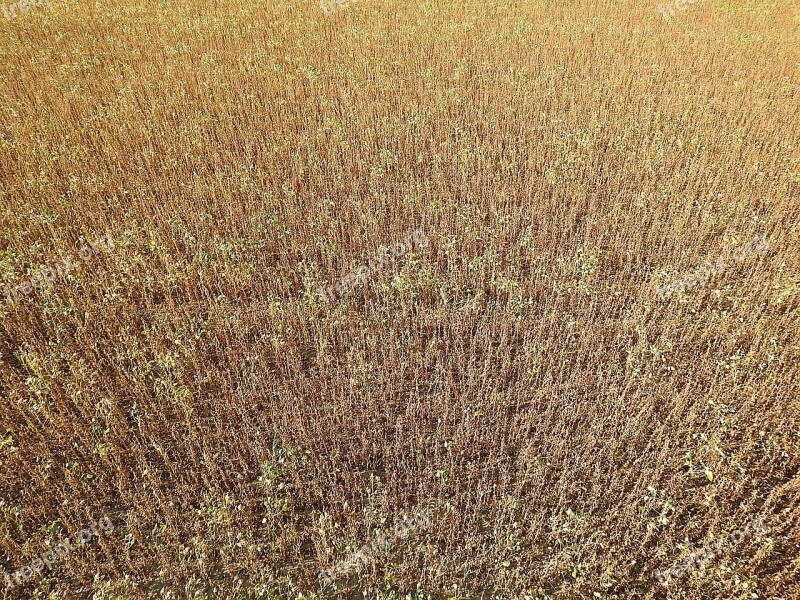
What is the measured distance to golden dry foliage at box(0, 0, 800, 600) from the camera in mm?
4391

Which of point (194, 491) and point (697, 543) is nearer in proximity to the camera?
point (697, 543)

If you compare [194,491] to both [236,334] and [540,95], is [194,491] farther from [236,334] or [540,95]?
[540,95]

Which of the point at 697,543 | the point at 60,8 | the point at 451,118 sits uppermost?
the point at 60,8

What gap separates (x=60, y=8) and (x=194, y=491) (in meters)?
19.7

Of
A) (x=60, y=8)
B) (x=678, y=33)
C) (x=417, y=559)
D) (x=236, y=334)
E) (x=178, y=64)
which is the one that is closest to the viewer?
(x=417, y=559)

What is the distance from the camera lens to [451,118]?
10.9 meters

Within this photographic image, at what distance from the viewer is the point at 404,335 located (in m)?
6.29

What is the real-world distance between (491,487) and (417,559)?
1005mm

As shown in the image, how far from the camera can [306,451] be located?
5.01 metres

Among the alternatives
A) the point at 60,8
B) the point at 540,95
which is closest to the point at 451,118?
the point at 540,95

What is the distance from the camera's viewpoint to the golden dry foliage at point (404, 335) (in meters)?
4.39

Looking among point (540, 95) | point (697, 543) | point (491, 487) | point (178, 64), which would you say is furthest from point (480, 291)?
point (178, 64)

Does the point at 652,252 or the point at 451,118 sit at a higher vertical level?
the point at 451,118

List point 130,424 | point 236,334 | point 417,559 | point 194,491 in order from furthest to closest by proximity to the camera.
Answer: point 236,334 < point 130,424 < point 194,491 < point 417,559
